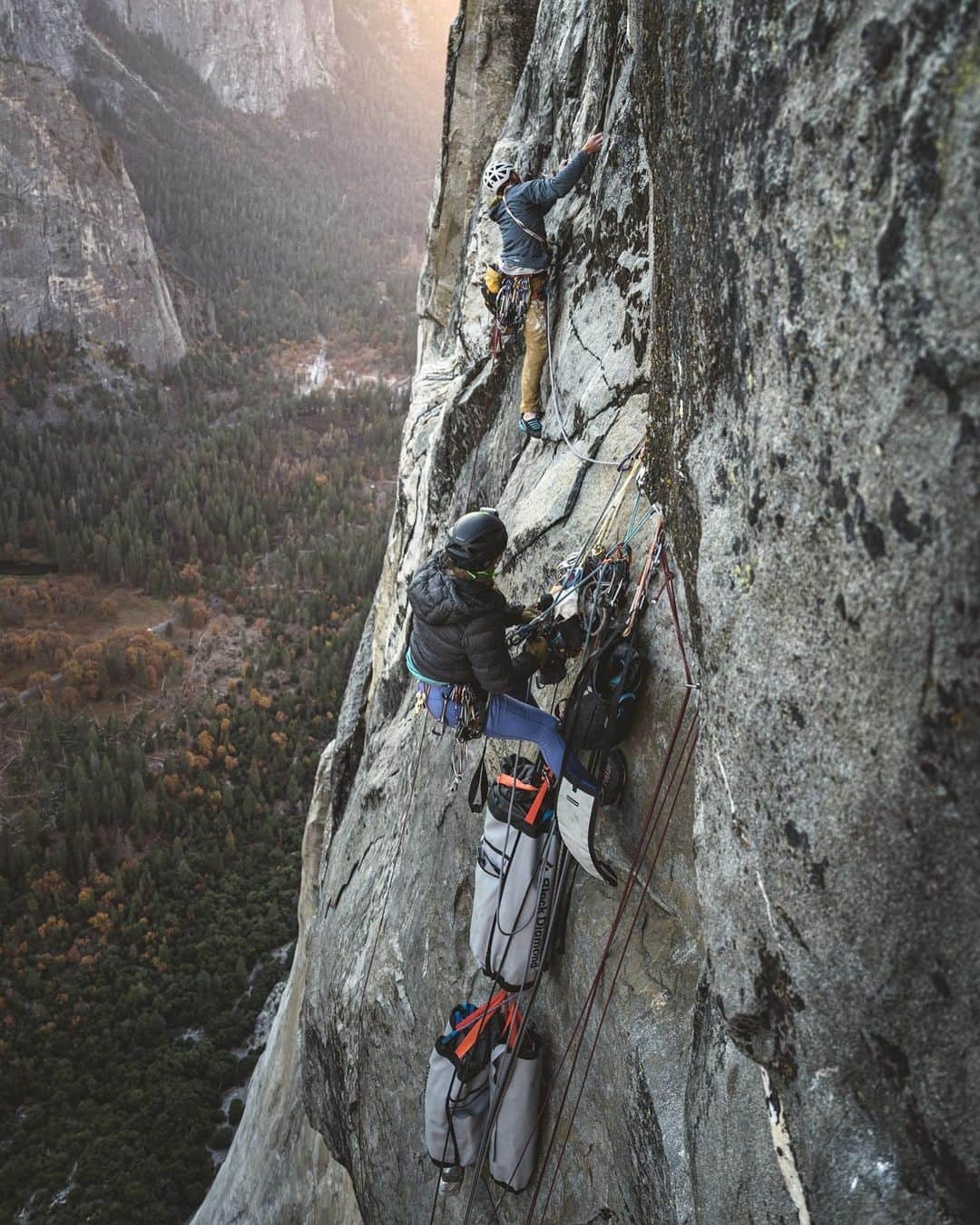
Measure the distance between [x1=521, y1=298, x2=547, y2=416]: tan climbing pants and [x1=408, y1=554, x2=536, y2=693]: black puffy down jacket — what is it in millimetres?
2360

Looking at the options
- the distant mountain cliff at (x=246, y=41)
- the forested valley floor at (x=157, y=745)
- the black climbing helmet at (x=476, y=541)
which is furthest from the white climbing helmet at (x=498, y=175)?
the distant mountain cliff at (x=246, y=41)

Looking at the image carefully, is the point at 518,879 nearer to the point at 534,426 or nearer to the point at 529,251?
the point at 534,426

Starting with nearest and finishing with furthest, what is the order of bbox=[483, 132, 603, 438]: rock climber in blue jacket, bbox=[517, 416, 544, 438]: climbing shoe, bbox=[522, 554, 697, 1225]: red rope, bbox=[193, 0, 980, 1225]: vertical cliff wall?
bbox=[193, 0, 980, 1225]: vertical cliff wall → bbox=[522, 554, 697, 1225]: red rope → bbox=[483, 132, 603, 438]: rock climber in blue jacket → bbox=[517, 416, 544, 438]: climbing shoe

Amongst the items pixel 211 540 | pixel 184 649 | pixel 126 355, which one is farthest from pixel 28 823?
pixel 126 355

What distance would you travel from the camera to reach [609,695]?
13.3ft

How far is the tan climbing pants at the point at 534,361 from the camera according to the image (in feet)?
21.3

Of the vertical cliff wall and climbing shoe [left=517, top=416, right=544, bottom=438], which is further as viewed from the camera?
climbing shoe [left=517, top=416, right=544, bottom=438]

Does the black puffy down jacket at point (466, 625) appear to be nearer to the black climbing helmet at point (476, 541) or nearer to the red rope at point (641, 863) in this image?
the black climbing helmet at point (476, 541)

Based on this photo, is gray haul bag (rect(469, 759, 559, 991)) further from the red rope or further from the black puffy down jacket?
the black puffy down jacket

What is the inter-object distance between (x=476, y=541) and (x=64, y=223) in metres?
57.6

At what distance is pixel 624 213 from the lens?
5441 millimetres

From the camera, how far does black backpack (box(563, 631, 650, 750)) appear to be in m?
3.99

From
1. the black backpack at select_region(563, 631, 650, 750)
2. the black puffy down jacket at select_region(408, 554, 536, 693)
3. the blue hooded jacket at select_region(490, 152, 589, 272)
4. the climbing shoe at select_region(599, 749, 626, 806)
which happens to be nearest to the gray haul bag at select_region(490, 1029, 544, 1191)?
the climbing shoe at select_region(599, 749, 626, 806)

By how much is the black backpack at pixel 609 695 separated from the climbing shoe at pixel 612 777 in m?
0.08
